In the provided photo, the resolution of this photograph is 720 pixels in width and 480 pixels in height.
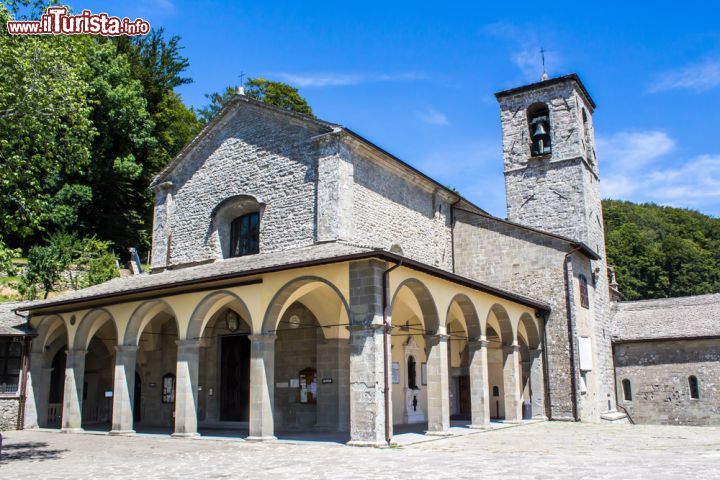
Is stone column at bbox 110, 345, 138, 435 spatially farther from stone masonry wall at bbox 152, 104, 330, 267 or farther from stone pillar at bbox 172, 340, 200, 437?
stone masonry wall at bbox 152, 104, 330, 267

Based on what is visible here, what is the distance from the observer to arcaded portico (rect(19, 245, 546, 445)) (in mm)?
11500

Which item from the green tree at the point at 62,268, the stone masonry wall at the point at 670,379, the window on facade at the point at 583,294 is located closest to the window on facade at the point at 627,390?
the stone masonry wall at the point at 670,379

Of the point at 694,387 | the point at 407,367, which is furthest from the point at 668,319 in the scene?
the point at 407,367

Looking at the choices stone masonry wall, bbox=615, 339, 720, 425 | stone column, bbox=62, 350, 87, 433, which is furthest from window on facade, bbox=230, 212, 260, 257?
stone masonry wall, bbox=615, 339, 720, 425

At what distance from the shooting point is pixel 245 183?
17.3 meters

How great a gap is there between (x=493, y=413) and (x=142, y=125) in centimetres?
2244

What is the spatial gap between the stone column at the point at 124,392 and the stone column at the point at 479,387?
8.01 meters

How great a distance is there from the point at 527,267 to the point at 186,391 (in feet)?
35.3

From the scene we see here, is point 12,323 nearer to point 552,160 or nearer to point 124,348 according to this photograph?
point 124,348

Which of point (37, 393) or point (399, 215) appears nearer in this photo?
point (37, 393)

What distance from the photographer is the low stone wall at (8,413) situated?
1653 centimetres

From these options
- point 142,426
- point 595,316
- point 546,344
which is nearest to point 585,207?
point 595,316

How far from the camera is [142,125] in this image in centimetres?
3148

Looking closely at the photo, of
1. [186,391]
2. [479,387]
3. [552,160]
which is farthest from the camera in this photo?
[552,160]
